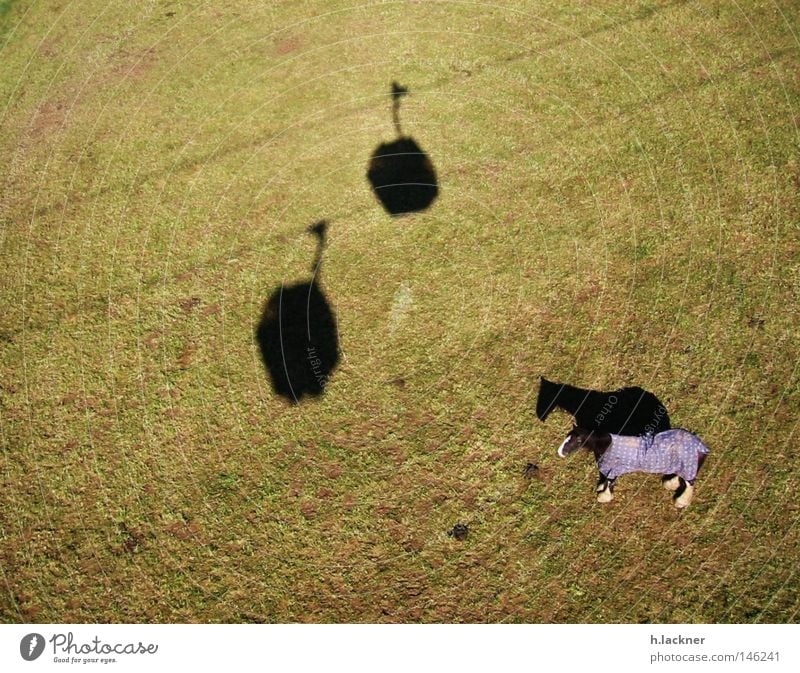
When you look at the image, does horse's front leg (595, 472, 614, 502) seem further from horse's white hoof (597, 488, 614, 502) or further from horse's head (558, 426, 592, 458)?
horse's head (558, 426, 592, 458)

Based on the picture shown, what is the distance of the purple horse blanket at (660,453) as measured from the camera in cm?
792

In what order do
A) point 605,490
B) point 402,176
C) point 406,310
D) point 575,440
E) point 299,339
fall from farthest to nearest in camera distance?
point 402,176 → point 406,310 → point 299,339 → point 605,490 → point 575,440

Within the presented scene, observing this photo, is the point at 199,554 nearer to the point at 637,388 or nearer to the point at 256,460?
the point at 256,460

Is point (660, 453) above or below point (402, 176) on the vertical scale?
below

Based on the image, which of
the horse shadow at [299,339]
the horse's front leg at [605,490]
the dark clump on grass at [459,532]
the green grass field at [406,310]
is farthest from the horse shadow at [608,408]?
the horse shadow at [299,339]

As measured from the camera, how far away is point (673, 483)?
8.50 m

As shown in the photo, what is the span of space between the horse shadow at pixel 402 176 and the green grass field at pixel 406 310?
26 cm

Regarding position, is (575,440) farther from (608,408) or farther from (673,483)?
(673,483)

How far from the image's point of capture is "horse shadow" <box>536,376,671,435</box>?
916 centimetres

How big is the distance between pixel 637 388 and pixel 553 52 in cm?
903

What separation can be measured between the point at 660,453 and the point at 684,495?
2.73ft

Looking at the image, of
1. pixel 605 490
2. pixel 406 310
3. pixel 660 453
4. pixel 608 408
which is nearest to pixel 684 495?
pixel 660 453

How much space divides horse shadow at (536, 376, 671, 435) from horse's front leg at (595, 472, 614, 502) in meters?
0.88

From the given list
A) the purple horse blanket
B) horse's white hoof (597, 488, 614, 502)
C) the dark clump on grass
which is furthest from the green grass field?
the purple horse blanket
